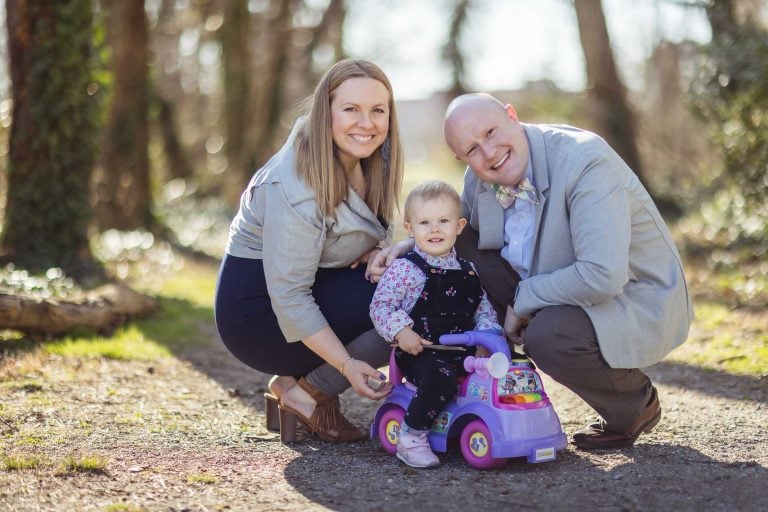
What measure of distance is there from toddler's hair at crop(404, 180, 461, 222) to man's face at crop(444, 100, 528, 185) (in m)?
0.17

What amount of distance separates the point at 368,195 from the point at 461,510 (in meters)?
1.49

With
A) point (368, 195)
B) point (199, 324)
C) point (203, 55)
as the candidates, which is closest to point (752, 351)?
point (368, 195)

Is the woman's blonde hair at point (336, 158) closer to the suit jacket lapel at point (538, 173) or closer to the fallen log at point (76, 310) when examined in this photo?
the suit jacket lapel at point (538, 173)

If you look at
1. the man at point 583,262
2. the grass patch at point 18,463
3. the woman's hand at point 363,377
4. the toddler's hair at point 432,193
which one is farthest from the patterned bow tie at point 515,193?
the grass patch at point 18,463

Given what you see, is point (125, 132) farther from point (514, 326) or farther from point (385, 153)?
point (514, 326)

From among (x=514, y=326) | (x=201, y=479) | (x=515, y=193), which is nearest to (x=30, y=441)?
(x=201, y=479)

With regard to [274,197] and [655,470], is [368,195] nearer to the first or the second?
[274,197]

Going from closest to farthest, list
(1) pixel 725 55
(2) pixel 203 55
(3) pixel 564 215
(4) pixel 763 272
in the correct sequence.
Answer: (3) pixel 564 215 < (4) pixel 763 272 < (1) pixel 725 55 < (2) pixel 203 55

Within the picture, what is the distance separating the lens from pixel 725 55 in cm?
700

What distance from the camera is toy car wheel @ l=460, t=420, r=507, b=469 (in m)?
3.21

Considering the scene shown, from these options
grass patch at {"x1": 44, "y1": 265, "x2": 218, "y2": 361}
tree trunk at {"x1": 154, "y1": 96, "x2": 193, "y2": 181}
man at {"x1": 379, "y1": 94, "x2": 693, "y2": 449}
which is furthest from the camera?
tree trunk at {"x1": 154, "y1": 96, "x2": 193, "y2": 181}

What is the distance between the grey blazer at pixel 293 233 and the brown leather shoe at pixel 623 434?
3.84 feet

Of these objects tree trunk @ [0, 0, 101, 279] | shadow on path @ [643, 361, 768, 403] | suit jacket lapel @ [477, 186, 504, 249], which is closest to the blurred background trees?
tree trunk @ [0, 0, 101, 279]

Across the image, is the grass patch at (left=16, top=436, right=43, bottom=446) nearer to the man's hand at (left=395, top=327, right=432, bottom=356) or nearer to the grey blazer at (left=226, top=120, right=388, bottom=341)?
the grey blazer at (left=226, top=120, right=388, bottom=341)
